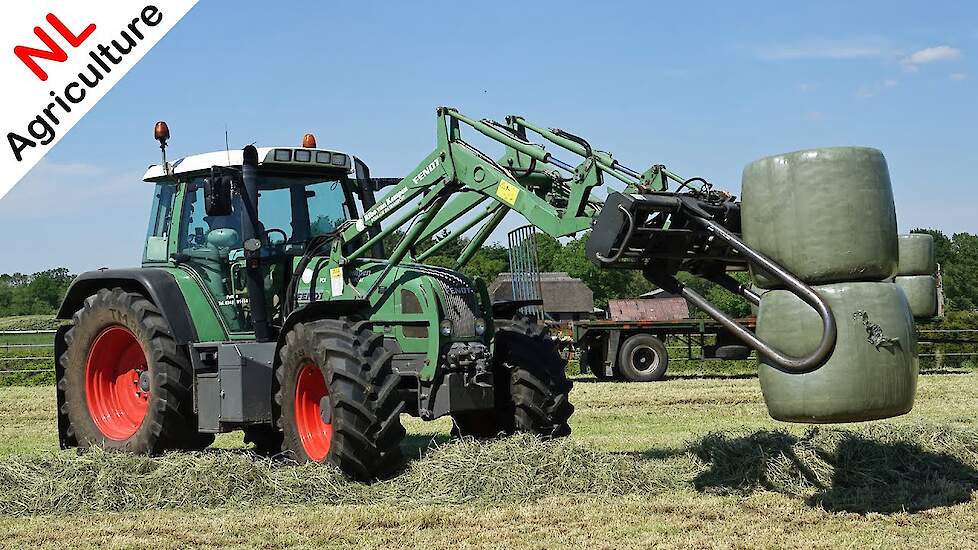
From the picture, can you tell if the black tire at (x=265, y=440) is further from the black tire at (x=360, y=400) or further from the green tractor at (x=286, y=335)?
the black tire at (x=360, y=400)

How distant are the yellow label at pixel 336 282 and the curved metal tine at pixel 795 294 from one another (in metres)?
3.31

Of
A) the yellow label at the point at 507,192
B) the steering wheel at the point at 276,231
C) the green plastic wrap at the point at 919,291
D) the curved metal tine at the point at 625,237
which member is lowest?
the green plastic wrap at the point at 919,291

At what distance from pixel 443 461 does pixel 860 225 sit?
333cm

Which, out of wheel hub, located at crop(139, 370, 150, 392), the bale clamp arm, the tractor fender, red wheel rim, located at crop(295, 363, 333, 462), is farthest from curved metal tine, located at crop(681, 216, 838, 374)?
wheel hub, located at crop(139, 370, 150, 392)

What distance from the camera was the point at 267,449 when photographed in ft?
34.3

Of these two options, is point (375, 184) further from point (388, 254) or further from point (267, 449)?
point (267, 449)

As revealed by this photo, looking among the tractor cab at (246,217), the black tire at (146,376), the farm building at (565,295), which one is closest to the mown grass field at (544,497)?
the black tire at (146,376)

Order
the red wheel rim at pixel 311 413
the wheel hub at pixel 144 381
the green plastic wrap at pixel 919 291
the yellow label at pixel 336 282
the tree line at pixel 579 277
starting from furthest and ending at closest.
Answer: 1. the tree line at pixel 579 277
2. the green plastic wrap at pixel 919 291
3. the wheel hub at pixel 144 381
4. the yellow label at pixel 336 282
5. the red wheel rim at pixel 311 413

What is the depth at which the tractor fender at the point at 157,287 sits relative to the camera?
31.6ft

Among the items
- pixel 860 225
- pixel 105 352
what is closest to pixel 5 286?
pixel 105 352

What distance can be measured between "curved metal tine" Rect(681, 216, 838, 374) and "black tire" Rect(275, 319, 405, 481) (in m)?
2.33

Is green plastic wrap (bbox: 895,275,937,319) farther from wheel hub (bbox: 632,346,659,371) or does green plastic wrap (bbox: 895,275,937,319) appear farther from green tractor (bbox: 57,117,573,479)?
green tractor (bbox: 57,117,573,479)

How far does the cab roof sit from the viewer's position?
31.9 ft

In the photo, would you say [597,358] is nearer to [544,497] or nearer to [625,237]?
[544,497]
